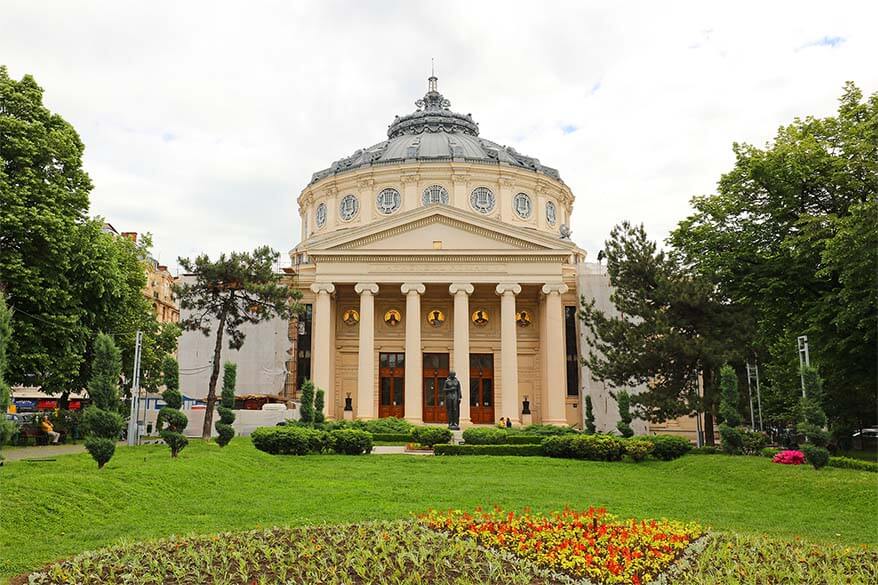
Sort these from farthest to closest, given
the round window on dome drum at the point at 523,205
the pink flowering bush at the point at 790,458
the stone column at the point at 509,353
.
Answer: the round window on dome drum at the point at 523,205
the stone column at the point at 509,353
the pink flowering bush at the point at 790,458

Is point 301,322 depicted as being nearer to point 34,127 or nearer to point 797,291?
point 34,127

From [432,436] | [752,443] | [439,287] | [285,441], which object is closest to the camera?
[752,443]

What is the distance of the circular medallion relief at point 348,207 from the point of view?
55469 millimetres

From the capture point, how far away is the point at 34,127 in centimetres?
2603

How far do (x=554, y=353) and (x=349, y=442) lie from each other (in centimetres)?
2099

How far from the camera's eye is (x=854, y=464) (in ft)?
65.0

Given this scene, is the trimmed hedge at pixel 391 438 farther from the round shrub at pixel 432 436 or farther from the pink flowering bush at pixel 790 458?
the pink flowering bush at pixel 790 458

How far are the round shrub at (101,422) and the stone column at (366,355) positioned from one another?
26361 millimetres

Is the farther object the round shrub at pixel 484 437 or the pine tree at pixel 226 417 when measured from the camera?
the round shrub at pixel 484 437

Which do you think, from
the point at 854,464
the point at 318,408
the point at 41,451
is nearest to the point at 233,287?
the point at 318,408

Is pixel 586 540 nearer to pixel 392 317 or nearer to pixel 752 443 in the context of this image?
pixel 752 443

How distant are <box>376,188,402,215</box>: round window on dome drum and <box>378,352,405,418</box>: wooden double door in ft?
39.8

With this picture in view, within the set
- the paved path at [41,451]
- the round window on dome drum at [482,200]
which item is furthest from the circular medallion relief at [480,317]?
the paved path at [41,451]

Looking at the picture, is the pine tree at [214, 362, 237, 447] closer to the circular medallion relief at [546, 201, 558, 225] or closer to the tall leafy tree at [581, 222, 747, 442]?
the tall leafy tree at [581, 222, 747, 442]
